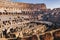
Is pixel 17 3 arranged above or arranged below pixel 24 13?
above

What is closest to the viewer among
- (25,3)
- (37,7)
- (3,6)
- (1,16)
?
(1,16)

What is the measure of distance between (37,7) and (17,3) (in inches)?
222

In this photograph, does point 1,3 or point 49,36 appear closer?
point 49,36

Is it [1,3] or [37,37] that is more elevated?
[1,3]

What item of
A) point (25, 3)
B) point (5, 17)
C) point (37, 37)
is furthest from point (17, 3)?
point (37, 37)

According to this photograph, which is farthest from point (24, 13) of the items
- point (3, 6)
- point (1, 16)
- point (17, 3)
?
point (1, 16)

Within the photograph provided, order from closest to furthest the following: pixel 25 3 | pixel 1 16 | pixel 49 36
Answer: pixel 49 36
pixel 1 16
pixel 25 3

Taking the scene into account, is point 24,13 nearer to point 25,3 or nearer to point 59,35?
point 25,3

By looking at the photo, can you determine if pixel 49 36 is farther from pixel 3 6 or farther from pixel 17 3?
pixel 17 3

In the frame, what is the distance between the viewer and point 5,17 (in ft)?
71.0

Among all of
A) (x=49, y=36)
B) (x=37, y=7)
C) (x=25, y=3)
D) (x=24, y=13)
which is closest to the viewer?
(x=49, y=36)

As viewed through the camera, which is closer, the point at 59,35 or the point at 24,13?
the point at 59,35

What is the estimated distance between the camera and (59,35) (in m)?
10.6

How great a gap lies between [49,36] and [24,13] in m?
16.5
